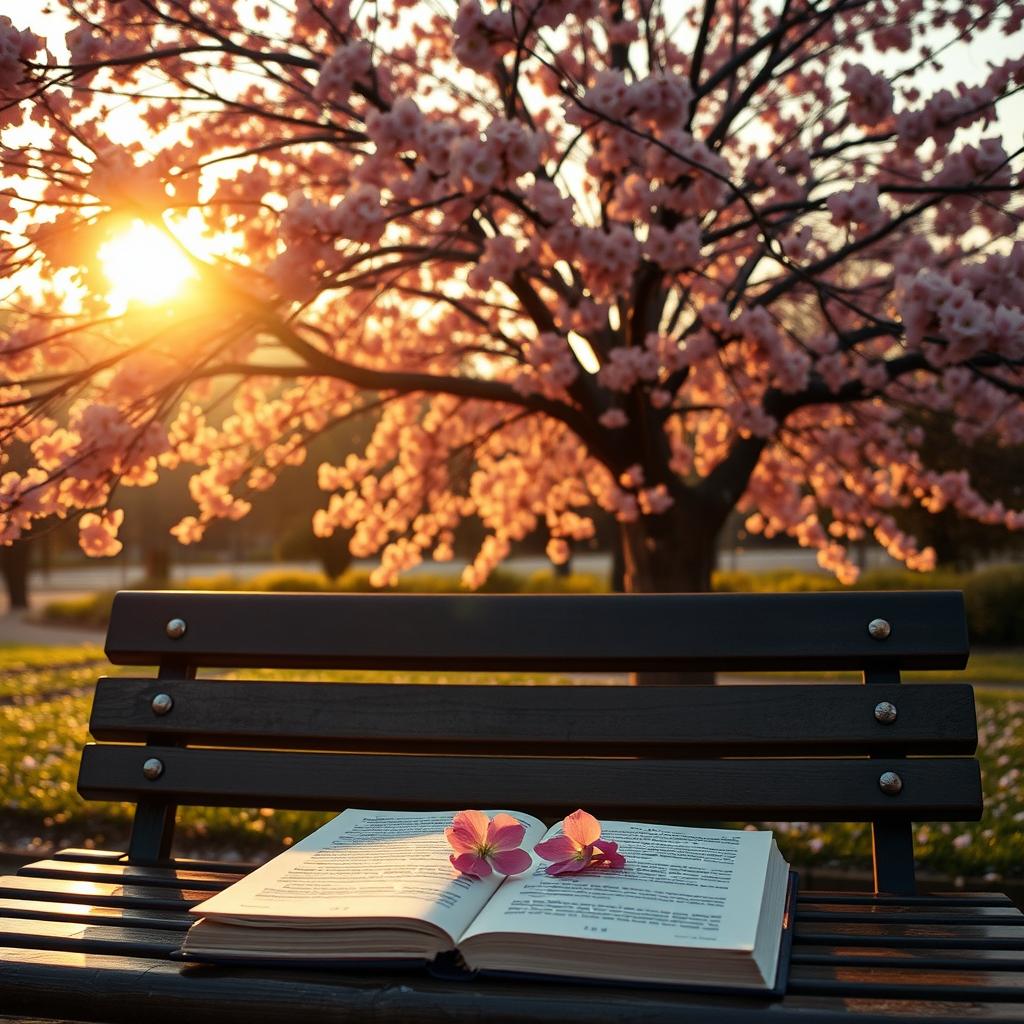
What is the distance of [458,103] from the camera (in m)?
7.07

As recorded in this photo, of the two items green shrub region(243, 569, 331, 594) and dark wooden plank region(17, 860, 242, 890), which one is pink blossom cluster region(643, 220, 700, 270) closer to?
dark wooden plank region(17, 860, 242, 890)

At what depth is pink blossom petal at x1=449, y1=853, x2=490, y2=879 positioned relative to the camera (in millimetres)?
1736

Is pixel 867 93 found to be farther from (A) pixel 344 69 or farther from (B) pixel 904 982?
(B) pixel 904 982

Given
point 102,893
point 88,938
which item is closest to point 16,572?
point 102,893

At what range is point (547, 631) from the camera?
2391 mm

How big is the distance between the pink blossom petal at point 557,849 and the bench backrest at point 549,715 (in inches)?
18.0

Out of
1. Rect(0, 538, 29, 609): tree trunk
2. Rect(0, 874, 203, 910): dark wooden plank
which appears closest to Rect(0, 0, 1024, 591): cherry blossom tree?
Rect(0, 874, 203, 910): dark wooden plank

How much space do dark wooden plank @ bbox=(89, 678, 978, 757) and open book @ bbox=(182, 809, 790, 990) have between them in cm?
36

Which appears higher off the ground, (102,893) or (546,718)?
(546,718)

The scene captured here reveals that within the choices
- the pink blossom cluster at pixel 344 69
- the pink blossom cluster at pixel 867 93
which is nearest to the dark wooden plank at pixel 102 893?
the pink blossom cluster at pixel 344 69

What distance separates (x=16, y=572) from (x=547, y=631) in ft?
70.4

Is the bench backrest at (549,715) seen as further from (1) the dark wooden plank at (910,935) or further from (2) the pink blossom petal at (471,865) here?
(2) the pink blossom petal at (471,865)

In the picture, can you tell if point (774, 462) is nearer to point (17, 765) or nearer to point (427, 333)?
point (427, 333)

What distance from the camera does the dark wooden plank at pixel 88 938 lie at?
1766 mm
